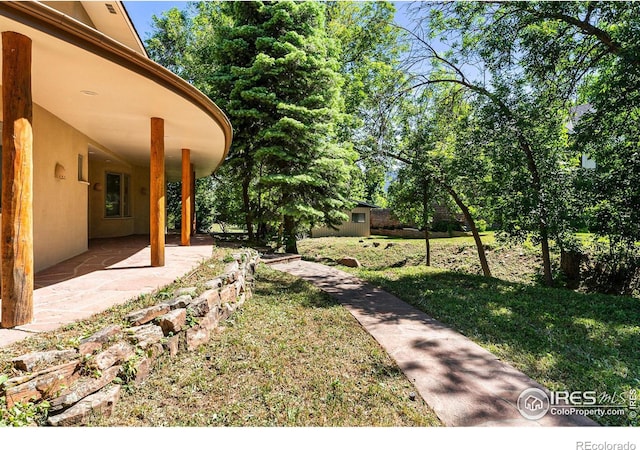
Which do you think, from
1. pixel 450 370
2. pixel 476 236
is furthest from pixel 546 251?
pixel 450 370

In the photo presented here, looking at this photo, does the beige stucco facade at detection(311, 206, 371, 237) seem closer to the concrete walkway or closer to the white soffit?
the white soffit

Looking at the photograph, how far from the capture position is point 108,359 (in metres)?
2.44

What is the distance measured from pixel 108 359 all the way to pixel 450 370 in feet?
9.60

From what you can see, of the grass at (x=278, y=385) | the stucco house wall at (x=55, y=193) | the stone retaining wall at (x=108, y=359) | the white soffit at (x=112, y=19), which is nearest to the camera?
the stone retaining wall at (x=108, y=359)

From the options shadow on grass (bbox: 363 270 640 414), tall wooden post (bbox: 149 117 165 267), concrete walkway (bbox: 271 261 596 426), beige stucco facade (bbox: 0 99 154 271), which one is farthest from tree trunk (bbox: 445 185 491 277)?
beige stucco facade (bbox: 0 99 154 271)

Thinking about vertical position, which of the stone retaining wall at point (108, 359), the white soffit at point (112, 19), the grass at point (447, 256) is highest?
the white soffit at point (112, 19)

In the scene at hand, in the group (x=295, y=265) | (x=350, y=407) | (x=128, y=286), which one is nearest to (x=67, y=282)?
(x=128, y=286)

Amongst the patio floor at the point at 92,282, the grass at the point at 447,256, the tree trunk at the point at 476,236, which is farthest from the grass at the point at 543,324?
the patio floor at the point at 92,282

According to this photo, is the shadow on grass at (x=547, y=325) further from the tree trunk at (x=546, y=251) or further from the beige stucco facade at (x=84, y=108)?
the beige stucco facade at (x=84, y=108)

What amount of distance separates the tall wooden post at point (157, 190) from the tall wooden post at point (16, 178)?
2.33m

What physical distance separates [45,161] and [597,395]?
7.26 m

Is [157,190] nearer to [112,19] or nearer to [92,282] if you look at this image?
[92,282]

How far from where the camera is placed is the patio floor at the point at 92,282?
2.96 m
